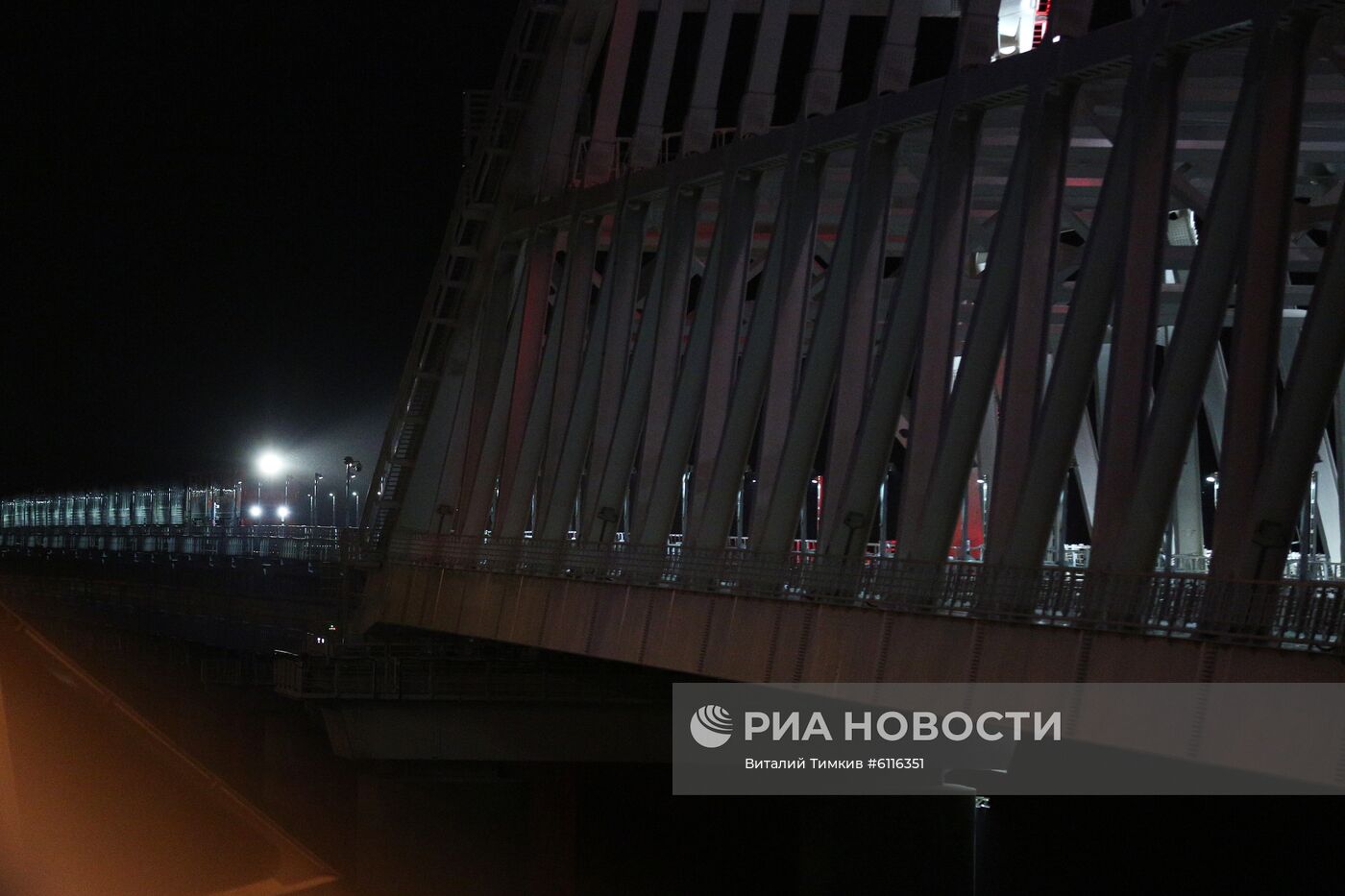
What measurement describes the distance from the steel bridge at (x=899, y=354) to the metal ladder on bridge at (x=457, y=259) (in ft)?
0.37

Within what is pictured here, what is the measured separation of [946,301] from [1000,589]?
356 inches

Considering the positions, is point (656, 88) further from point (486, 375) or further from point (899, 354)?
point (899, 354)

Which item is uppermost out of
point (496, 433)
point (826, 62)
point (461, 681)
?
point (826, 62)

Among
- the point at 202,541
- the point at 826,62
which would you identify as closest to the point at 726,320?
the point at 826,62

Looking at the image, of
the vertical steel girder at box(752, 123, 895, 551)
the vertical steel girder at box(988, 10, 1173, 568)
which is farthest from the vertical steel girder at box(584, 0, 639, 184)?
the vertical steel girder at box(988, 10, 1173, 568)

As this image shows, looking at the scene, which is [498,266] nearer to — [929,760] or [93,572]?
[929,760]

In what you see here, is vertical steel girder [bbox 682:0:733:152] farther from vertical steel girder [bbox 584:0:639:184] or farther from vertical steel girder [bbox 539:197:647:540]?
vertical steel girder [bbox 584:0:639:184]

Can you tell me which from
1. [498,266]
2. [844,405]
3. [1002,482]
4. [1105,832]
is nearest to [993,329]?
[1002,482]

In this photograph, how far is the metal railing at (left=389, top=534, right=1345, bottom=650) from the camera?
17.0 meters

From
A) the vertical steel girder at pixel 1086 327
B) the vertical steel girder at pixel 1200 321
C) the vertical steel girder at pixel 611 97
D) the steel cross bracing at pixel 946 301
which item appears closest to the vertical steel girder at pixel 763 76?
the steel cross bracing at pixel 946 301

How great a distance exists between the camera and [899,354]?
30.9 metres

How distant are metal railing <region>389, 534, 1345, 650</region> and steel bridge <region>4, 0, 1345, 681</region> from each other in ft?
0.18

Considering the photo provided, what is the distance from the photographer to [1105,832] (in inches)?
2048

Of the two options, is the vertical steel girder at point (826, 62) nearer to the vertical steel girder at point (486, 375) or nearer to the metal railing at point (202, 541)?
the vertical steel girder at point (486, 375)
